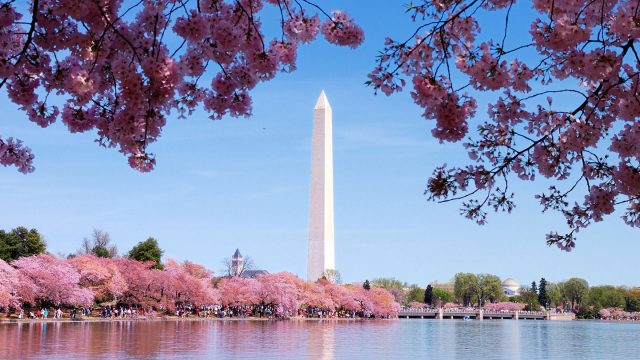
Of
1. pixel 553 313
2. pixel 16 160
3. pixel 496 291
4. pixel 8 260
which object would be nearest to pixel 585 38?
pixel 16 160

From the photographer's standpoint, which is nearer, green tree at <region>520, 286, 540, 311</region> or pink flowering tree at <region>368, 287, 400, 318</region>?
pink flowering tree at <region>368, 287, 400, 318</region>

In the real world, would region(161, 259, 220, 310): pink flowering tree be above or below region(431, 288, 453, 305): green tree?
above

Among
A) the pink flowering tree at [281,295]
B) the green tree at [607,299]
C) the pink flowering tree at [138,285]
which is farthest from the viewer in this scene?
the green tree at [607,299]

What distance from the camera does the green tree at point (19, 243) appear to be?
48.7 m

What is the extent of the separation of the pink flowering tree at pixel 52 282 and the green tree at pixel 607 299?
97.3 metres

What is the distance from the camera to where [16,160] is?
538cm

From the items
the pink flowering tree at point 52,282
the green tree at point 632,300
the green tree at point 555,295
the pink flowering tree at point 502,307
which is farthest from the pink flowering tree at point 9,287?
the green tree at point 632,300

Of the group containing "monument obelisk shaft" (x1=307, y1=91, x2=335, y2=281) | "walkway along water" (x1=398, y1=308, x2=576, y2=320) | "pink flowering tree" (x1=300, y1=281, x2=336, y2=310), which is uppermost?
"monument obelisk shaft" (x1=307, y1=91, x2=335, y2=281)

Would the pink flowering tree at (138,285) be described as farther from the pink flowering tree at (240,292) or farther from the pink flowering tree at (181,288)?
the pink flowering tree at (240,292)

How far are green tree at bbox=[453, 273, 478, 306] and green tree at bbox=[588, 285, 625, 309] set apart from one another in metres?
19.6

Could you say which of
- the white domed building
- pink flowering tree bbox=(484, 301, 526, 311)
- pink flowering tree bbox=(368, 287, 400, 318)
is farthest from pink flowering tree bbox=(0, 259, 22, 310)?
the white domed building

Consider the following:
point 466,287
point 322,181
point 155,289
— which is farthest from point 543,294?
point 155,289

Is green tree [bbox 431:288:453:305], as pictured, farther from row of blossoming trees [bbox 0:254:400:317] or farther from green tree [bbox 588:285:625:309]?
row of blossoming trees [bbox 0:254:400:317]

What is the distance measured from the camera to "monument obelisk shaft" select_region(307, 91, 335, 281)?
63.4 m
